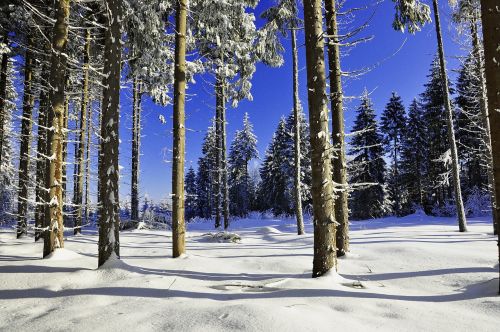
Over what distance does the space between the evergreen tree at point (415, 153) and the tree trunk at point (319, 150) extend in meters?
31.7

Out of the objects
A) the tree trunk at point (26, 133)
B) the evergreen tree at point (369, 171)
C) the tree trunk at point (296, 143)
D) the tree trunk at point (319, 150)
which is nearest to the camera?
the tree trunk at point (319, 150)

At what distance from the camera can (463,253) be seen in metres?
7.69

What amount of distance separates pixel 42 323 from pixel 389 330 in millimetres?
3881

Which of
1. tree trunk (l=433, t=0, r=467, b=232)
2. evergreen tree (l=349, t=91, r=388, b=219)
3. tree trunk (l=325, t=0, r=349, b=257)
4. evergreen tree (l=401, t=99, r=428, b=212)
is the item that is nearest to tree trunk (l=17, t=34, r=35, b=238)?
tree trunk (l=325, t=0, r=349, b=257)

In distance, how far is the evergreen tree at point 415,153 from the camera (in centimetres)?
3416

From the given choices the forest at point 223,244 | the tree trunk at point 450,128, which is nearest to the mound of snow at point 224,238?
the forest at point 223,244

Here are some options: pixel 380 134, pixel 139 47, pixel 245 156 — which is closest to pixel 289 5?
pixel 139 47

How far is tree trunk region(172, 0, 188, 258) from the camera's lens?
8383mm

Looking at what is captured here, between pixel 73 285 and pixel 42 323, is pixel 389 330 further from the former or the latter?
pixel 73 285

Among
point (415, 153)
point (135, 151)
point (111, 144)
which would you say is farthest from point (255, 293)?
point (415, 153)

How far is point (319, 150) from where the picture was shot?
18.2 feet

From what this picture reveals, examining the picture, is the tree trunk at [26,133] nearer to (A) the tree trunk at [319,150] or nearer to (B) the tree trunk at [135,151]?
(B) the tree trunk at [135,151]

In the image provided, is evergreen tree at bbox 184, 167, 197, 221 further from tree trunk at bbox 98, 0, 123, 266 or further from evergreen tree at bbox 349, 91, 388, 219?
tree trunk at bbox 98, 0, 123, 266

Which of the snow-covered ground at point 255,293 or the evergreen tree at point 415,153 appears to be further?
the evergreen tree at point 415,153
